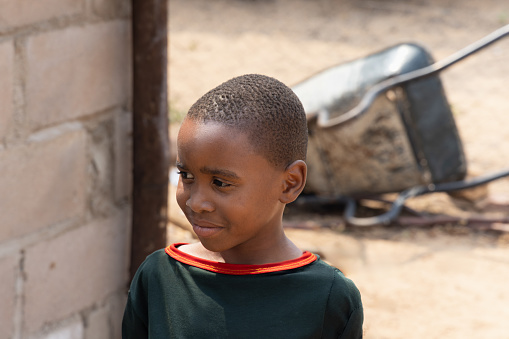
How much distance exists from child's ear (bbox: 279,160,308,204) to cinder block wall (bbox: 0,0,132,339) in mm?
1084

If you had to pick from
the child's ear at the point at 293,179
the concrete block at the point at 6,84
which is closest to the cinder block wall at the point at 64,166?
the concrete block at the point at 6,84

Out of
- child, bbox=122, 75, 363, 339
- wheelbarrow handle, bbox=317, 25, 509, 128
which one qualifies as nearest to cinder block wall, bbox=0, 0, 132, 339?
child, bbox=122, 75, 363, 339

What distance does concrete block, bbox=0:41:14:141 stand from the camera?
6.73 feet

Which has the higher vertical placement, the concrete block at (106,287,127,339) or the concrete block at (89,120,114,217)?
the concrete block at (89,120,114,217)

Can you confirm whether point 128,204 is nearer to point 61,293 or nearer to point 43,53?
point 61,293

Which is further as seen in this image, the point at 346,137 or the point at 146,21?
the point at 346,137

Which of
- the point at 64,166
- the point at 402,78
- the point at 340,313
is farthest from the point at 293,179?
the point at 402,78

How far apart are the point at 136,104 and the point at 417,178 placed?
307 cm

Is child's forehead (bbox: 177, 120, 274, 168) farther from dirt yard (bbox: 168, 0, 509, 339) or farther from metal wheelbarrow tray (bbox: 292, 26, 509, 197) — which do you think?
metal wheelbarrow tray (bbox: 292, 26, 509, 197)

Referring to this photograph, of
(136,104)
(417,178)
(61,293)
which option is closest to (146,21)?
(136,104)

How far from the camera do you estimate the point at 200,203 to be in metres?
1.27

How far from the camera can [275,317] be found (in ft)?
4.33

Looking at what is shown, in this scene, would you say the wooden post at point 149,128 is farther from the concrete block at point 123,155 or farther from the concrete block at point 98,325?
the concrete block at point 98,325

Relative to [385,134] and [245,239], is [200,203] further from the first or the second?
[385,134]
